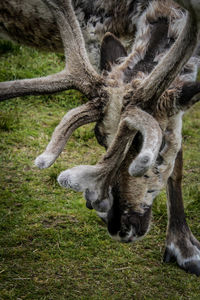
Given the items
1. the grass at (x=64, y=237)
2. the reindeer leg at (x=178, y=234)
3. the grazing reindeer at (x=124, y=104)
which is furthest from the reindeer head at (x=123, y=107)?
the reindeer leg at (x=178, y=234)

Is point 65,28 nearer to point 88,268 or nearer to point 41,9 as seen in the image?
point 41,9

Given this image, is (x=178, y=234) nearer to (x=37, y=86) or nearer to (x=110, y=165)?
(x=110, y=165)

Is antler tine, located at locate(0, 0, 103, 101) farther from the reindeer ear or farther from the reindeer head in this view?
the reindeer ear

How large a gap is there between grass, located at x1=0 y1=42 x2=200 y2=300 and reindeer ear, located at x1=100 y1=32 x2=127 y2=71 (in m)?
1.54

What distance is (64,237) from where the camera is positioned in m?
3.81

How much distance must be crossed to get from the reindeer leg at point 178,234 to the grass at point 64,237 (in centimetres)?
10

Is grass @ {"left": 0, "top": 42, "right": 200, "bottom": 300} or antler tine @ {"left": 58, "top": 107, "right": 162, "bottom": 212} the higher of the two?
antler tine @ {"left": 58, "top": 107, "right": 162, "bottom": 212}

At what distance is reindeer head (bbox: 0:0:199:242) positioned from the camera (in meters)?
2.66

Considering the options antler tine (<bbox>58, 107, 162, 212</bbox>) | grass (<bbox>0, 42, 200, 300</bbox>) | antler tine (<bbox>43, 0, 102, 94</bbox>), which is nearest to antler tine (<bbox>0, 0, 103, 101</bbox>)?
antler tine (<bbox>43, 0, 102, 94</bbox>)

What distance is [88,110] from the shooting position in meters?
2.87

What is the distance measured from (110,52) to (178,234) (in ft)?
5.43

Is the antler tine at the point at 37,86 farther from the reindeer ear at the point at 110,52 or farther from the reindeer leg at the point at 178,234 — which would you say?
the reindeer leg at the point at 178,234

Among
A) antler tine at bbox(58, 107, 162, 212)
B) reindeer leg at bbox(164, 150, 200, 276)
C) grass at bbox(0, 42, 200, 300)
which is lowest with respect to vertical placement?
grass at bbox(0, 42, 200, 300)

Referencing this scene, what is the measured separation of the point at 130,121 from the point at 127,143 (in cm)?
19
